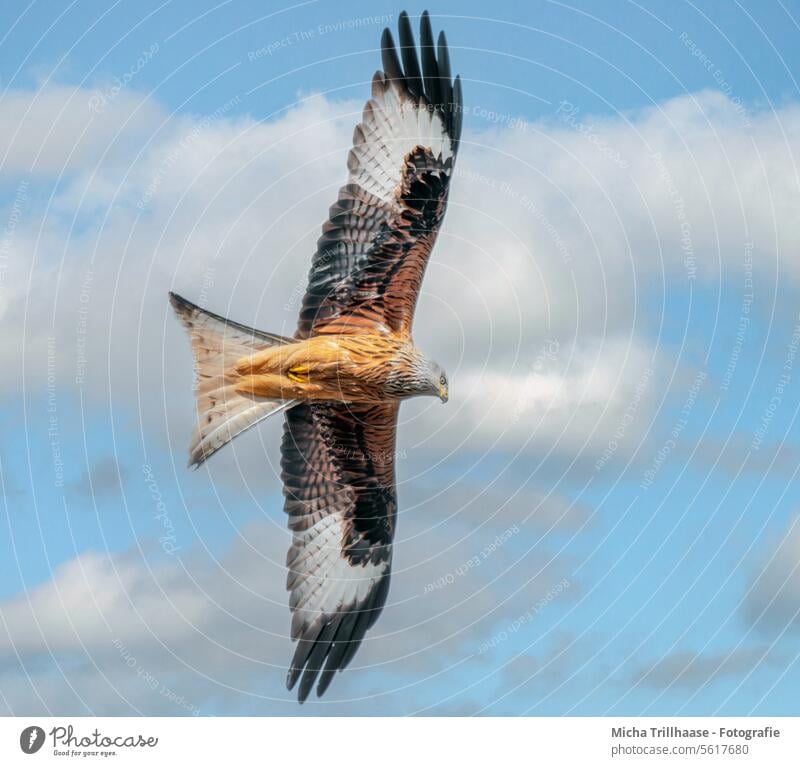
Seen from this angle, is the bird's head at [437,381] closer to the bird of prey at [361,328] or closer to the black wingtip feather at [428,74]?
the bird of prey at [361,328]

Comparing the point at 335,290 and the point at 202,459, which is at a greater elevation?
the point at 335,290

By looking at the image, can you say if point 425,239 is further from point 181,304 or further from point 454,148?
point 181,304

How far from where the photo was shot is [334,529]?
2158 centimetres

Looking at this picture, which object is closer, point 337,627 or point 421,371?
point 421,371

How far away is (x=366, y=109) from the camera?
20.2 m

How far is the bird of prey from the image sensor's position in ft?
65.0

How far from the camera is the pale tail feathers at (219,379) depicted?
20.2 m

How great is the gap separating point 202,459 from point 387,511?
2.43 m
